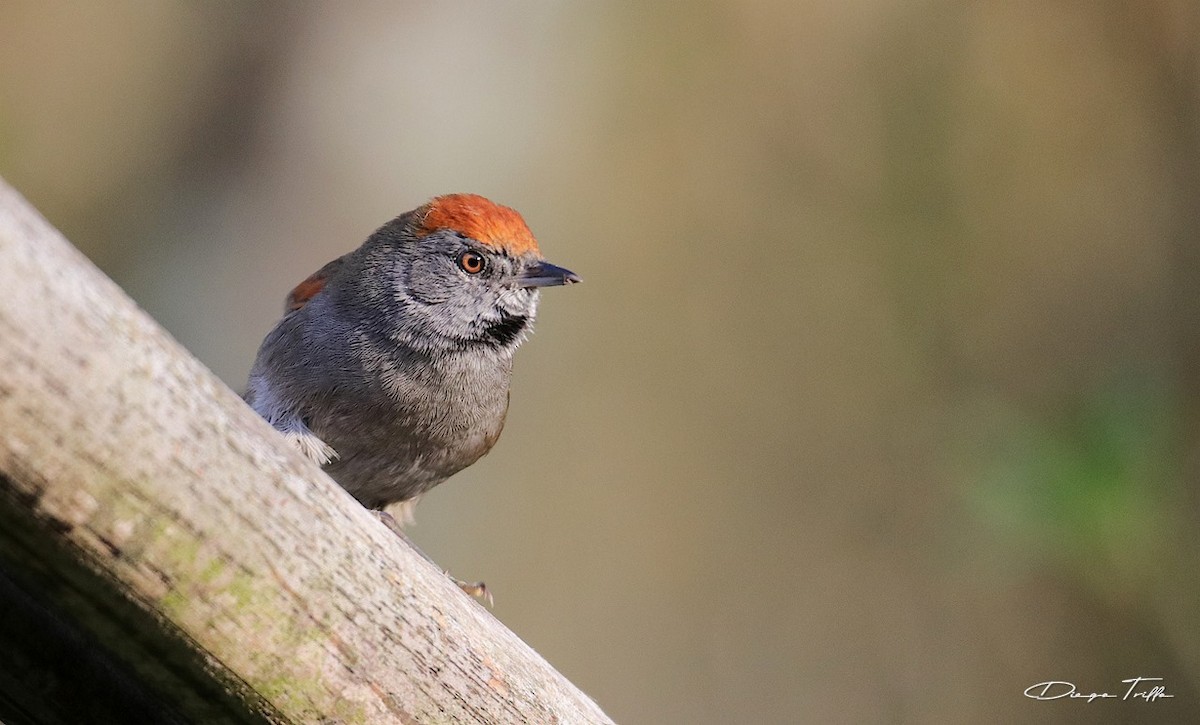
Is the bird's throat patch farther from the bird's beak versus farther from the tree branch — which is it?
the tree branch

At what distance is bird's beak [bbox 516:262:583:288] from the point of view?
440 cm

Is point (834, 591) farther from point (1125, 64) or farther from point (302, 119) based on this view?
point (302, 119)

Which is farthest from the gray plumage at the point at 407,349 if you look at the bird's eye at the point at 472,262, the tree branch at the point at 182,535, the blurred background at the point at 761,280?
the tree branch at the point at 182,535

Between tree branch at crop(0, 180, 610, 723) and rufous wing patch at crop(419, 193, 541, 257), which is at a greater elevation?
rufous wing patch at crop(419, 193, 541, 257)

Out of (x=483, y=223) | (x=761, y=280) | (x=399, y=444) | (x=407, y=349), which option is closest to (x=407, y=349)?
(x=407, y=349)

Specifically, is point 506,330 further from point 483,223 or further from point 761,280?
point 761,280

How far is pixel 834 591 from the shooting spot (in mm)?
7680

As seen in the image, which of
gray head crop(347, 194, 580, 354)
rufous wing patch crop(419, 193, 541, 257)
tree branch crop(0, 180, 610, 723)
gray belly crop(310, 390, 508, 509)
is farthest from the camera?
rufous wing patch crop(419, 193, 541, 257)

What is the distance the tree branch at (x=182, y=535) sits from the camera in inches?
60.2

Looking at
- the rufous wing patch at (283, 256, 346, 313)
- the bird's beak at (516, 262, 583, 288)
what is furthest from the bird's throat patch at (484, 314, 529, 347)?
the rufous wing patch at (283, 256, 346, 313)

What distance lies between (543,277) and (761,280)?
4.19 meters

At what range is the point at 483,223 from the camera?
14.5 ft

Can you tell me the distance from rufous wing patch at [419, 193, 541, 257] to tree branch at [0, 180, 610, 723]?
8.05 ft

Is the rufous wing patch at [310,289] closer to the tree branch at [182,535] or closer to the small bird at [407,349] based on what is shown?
the small bird at [407,349]
